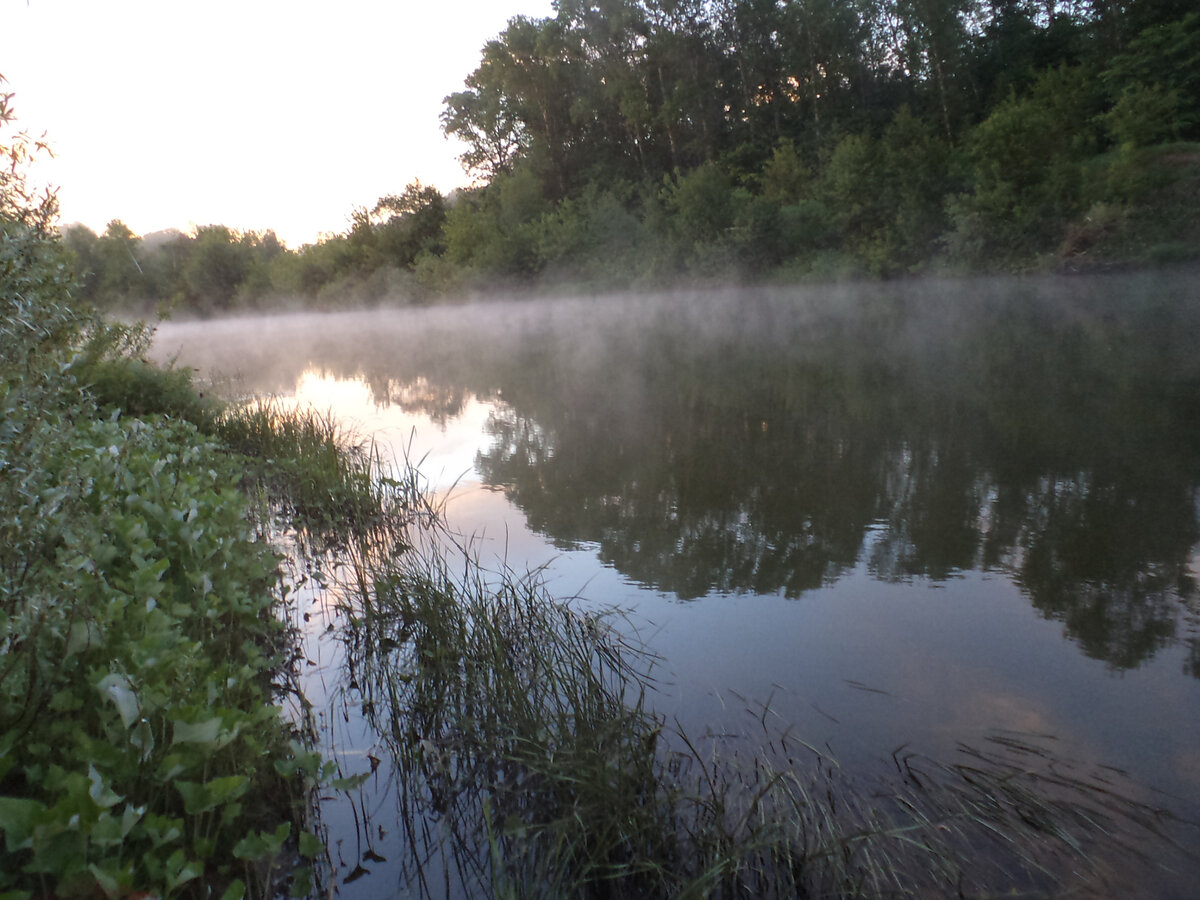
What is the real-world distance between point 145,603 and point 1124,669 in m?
3.78

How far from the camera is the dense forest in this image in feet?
78.4

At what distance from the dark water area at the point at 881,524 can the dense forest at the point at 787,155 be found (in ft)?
36.6

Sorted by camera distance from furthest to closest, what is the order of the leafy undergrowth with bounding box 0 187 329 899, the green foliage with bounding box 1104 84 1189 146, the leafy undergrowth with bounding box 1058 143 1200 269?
the green foliage with bounding box 1104 84 1189 146
the leafy undergrowth with bounding box 1058 143 1200 269
the leafy undergrowth with bounding box 0 187 329 899

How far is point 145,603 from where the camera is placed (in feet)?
9.14

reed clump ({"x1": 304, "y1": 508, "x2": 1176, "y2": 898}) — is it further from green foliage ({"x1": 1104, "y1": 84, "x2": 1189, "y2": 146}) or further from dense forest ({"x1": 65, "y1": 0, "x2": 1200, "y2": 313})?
green foliage ({"x1": 1104, "y1": 84, "x2": 1189, "y2": 146})

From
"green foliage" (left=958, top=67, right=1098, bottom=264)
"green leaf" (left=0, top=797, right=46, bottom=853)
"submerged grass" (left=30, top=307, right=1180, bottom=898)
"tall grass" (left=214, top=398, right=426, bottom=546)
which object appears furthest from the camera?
"green foliage" (left=958, top=67, right=1098, bottom=264)

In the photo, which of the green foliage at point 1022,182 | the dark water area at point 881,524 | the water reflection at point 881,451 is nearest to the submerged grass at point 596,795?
the dark water area at point 881,524

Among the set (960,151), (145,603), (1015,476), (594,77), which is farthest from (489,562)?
(594,77)

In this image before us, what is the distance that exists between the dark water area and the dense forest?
11.2 m

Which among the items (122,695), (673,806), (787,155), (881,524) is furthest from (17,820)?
(787,155)

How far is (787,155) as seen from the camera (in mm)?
34625

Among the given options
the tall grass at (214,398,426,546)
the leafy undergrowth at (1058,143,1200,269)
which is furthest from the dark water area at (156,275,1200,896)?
the leafy undergrowth at (1058,143,1200,269)

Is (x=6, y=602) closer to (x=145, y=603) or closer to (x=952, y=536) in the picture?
(x=145, y=603)

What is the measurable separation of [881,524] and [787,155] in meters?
32.2
